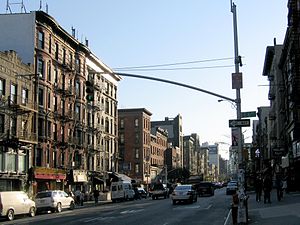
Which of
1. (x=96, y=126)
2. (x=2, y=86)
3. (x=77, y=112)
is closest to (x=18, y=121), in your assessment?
(x=2, y=86)

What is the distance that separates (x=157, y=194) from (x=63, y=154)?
40.0 ft

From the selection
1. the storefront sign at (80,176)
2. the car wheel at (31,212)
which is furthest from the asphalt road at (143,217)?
the storefront sign at (80,176)

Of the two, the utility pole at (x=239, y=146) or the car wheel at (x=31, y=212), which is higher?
the utility pole at (x=239, y=146)

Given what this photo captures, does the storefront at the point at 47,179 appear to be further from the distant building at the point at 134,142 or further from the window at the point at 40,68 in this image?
the distant building at the point at 134,142

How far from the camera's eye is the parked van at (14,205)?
102 ft

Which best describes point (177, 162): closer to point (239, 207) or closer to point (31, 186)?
point (31, 186)

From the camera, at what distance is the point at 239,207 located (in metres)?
19.8

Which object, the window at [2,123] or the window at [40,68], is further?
the window at [40,68]

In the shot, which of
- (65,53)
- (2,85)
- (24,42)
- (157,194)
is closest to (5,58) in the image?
(2,85)

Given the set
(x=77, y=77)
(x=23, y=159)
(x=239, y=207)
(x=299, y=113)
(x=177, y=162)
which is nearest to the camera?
(x=239, y=207)

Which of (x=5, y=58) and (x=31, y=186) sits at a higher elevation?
(x=5, y=58)

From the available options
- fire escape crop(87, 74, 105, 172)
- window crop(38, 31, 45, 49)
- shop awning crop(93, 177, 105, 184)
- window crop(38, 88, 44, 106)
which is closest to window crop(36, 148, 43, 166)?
window crop(38, 88, 44, 106)

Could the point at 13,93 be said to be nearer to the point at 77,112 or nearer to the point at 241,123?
the point at 77,112

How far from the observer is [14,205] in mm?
32219
